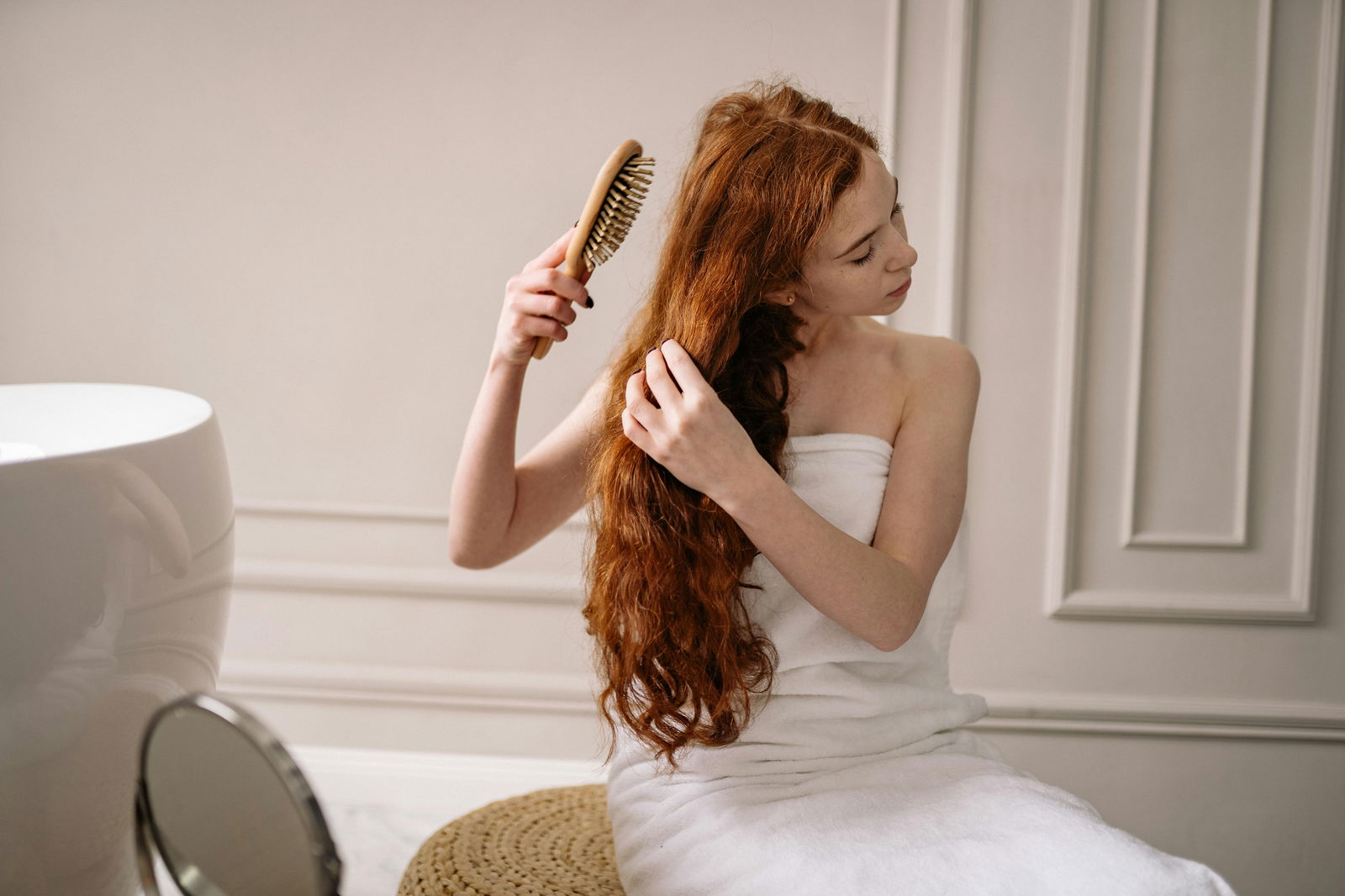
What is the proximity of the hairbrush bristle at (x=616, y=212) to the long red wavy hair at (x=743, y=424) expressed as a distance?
54 millimetres

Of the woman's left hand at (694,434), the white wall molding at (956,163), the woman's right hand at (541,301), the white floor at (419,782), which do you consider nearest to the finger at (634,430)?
the woman's left hand at (694,434)

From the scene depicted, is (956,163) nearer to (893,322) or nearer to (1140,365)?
(893,322)

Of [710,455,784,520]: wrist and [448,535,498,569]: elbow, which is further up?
[710,455,784,520]: wrist

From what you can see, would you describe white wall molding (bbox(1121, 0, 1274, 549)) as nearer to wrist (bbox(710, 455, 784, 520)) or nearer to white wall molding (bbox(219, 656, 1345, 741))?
white wall molding (bbox(219, 656, 1345, 741))

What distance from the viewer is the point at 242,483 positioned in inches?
66.3

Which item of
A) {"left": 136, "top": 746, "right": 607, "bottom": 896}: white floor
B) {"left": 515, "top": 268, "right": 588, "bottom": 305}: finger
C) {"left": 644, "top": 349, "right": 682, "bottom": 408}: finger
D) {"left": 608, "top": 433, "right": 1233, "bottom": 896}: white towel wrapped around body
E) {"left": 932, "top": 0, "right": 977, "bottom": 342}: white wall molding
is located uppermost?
{"left": 932, "top": 0, "right": 977, "bottom": 342}: white wall molding

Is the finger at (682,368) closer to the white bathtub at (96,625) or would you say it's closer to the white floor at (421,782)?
the white bathtub at (96,625)

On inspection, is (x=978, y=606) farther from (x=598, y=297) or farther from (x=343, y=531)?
(x=343, y=531)

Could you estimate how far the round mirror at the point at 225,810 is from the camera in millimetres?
557

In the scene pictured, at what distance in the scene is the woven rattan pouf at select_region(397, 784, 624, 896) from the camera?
3.25 ft

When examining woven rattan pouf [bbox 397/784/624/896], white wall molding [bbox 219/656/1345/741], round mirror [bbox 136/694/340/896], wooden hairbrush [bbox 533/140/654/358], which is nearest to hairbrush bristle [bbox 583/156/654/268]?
wooden hairbrush [bbox 533/140/654/358]

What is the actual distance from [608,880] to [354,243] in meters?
1.09

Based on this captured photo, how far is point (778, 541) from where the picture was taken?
860 millimetres

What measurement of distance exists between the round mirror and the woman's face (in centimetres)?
64
